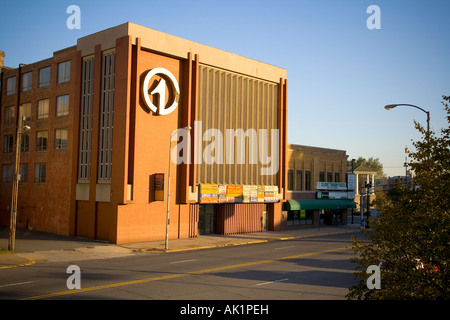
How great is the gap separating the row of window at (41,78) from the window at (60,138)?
4934 millimetres

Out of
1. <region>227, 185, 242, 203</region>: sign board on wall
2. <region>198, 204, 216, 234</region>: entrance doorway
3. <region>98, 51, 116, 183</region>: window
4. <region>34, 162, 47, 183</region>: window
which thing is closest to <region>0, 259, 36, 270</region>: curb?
<region>98, 51, 116, 183</region>: window

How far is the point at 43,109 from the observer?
43.3 metres

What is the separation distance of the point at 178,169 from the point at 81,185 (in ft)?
28.8

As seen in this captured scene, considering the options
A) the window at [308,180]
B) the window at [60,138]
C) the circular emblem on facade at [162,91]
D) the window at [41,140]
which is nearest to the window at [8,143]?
the window at [41,140]

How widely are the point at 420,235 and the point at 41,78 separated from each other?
42.4 meters

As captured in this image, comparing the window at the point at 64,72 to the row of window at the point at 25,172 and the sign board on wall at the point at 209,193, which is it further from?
the sign board on wall at the point at 209,193

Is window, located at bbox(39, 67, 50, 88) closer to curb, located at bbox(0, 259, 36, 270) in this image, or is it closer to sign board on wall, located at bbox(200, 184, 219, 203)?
sign board on wall, located at bbox(200, 184, 219, 203)

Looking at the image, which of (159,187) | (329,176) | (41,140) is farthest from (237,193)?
(329,176)

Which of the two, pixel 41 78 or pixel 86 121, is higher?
pixel 41 78

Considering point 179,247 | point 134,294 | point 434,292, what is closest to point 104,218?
point 179,247

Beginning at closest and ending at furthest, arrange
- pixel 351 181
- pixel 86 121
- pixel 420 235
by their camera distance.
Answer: pixel 420 235, pixel 86 121, pixel 351 181

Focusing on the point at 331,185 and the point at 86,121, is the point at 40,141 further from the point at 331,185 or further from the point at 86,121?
the point at 331,185

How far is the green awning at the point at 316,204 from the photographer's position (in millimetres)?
51434
